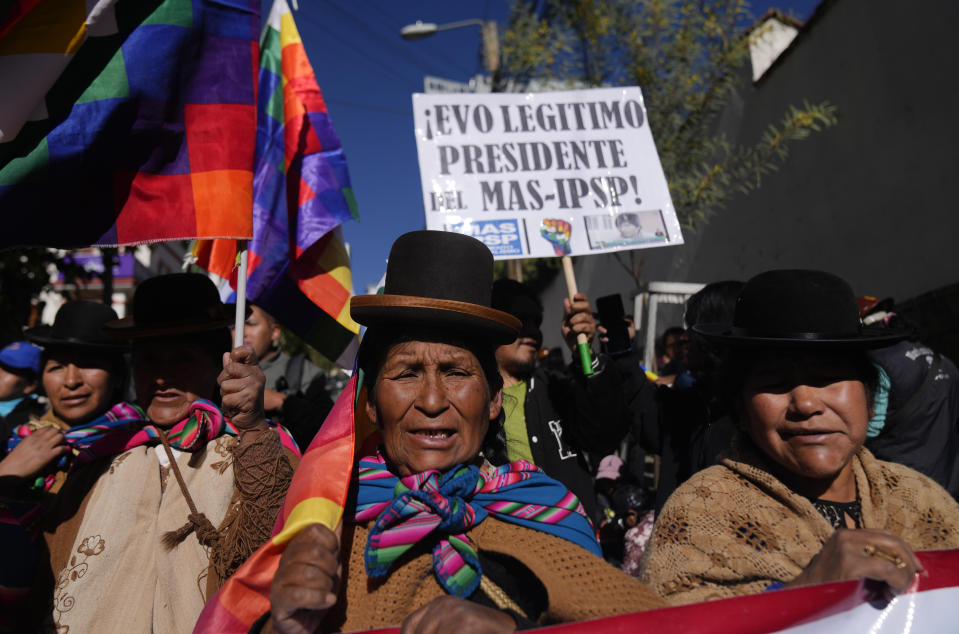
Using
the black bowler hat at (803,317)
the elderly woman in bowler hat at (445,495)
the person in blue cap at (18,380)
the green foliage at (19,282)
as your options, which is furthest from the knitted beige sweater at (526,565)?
the green foliage at (19,282)

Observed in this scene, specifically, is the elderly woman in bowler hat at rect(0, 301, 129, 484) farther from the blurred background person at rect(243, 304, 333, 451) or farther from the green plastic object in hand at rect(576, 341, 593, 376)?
the green plastic object in hand at rect(576, 341, 593, 376)

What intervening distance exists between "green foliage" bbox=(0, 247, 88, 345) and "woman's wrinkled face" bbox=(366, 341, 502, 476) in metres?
7.00

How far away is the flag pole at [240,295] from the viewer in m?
2.38

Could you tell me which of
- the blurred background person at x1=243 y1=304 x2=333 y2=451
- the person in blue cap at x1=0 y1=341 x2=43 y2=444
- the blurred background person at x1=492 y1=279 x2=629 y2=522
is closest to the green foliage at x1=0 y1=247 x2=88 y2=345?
the person in blue cap at x1=0 y1=341 x2=43 y2=444

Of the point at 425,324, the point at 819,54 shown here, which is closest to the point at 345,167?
the point at 425,324

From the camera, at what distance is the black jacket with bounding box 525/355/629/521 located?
3.01m

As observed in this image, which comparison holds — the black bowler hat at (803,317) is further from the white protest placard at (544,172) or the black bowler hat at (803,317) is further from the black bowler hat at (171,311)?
the black bowler hat at (171,311)

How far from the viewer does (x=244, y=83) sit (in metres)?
2.81

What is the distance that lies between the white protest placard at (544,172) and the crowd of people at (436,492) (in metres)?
1.31

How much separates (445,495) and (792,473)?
102 cm

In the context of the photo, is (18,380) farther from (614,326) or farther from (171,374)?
(614,326)

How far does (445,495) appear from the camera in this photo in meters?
1.76

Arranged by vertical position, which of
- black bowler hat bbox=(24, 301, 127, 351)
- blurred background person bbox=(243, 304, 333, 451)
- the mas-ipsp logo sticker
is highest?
the mas-ipsp logo sticker

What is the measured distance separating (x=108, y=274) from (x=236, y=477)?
6746 millimetres
